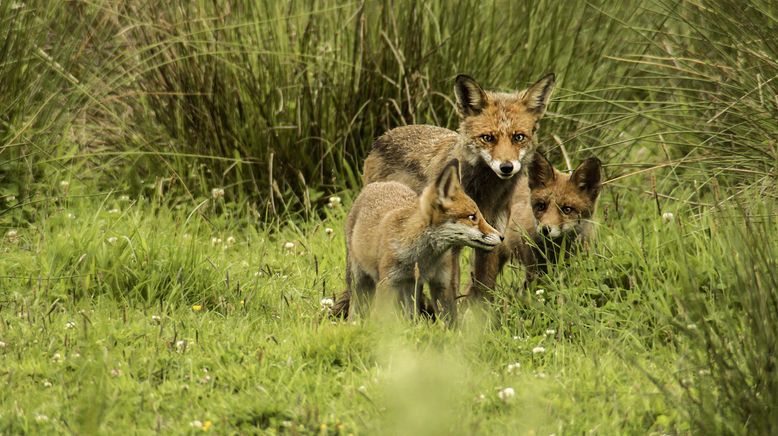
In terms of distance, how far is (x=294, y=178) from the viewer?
8.54 metres

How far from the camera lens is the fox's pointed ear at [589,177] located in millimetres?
6344

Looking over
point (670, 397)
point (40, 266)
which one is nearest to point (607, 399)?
point (670, 397)

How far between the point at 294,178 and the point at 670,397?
4870mm

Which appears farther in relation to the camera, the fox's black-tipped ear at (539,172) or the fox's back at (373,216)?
the fox's black-tipped ear at (539,172)

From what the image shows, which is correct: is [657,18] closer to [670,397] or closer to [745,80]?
[745,80]

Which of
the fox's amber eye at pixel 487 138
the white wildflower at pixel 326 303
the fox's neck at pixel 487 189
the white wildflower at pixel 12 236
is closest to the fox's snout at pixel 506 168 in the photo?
the fox's amber eye at pixel 487 138

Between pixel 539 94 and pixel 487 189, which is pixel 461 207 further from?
pixel 539 94

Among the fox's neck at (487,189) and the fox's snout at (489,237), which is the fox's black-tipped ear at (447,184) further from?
the fox's neck at (487,189)

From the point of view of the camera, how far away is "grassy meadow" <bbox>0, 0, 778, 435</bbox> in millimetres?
4344

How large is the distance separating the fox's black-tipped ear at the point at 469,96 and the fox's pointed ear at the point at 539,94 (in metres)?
0.30

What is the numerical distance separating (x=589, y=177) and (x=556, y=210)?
316mm

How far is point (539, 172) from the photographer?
658 cm

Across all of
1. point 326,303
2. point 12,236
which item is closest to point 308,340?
point 326,303

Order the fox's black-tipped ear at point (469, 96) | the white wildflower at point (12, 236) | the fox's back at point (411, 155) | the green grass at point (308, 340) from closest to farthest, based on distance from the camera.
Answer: the green grass at point (308, 340), the fox's black-tipped ear at point (469, 96), the white wildflower at point (12, 236), the fox's back at point (411, 155)
